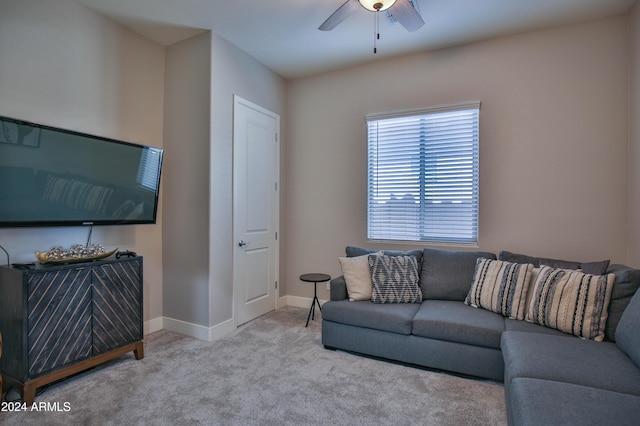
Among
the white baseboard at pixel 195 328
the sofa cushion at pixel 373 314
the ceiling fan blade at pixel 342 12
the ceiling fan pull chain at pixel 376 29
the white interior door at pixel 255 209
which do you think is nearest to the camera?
the ceiling fan blade at pixel 342 12

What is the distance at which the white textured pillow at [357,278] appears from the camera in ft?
10.4

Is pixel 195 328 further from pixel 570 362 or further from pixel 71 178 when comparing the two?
pixel 570 362

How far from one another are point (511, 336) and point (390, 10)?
7.84 ft

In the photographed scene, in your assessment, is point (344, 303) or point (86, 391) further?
point (344, 303)

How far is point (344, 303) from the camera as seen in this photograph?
3.09m

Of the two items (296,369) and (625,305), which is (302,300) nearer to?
(296,369)

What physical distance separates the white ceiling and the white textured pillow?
2164mm

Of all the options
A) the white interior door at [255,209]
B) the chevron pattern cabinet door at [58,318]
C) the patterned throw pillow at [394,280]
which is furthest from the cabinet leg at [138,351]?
the patterned throw pillow at [394,280]

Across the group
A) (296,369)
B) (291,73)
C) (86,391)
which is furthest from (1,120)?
(291,73)

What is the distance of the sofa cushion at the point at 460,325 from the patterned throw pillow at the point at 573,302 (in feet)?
0.99

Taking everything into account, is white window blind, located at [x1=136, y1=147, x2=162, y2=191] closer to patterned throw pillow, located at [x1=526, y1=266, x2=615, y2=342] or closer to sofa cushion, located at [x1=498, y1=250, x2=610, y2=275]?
sofa cushion, located at [x1=498, y1=250, x2=610, y2=275]

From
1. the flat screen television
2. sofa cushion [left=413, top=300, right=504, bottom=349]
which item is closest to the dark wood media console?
the flat screen television

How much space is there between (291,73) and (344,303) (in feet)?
9.41

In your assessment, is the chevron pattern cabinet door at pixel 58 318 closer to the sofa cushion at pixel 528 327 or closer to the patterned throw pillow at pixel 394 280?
the patterned throw pillow at pixel 394 280
